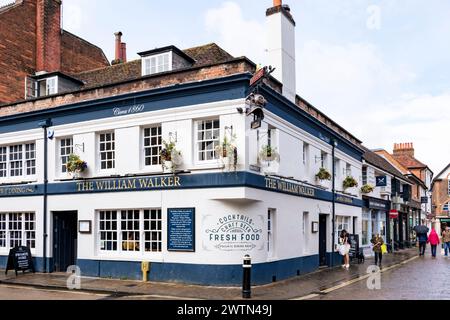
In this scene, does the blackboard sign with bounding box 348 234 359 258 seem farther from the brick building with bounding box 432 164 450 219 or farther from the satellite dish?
the brick building with bounding box 432 164 450 219

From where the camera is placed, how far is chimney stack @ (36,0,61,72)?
2523 centimetres

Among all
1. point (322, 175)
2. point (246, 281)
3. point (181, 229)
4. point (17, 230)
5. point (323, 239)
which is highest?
point (322, 175)

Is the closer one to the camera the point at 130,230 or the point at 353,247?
the point at 130,230

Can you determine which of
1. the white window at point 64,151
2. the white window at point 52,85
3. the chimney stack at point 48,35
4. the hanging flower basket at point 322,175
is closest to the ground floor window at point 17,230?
the white window at point 64,151

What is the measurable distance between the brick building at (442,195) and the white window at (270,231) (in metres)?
50.9

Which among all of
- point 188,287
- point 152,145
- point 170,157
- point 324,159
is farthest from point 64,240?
point 324,159

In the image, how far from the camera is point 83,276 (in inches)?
668

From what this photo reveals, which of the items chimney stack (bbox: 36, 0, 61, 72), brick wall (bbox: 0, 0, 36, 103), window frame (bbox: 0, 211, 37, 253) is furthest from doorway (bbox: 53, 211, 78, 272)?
chimney stack (bbox: 36, 0, 61, 72)

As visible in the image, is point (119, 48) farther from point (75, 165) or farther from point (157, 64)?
point (75, 165)

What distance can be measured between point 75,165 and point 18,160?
4163mm

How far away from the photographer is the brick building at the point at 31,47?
23109mm

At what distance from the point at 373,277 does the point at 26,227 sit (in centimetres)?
1355

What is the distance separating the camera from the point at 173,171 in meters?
15.2
